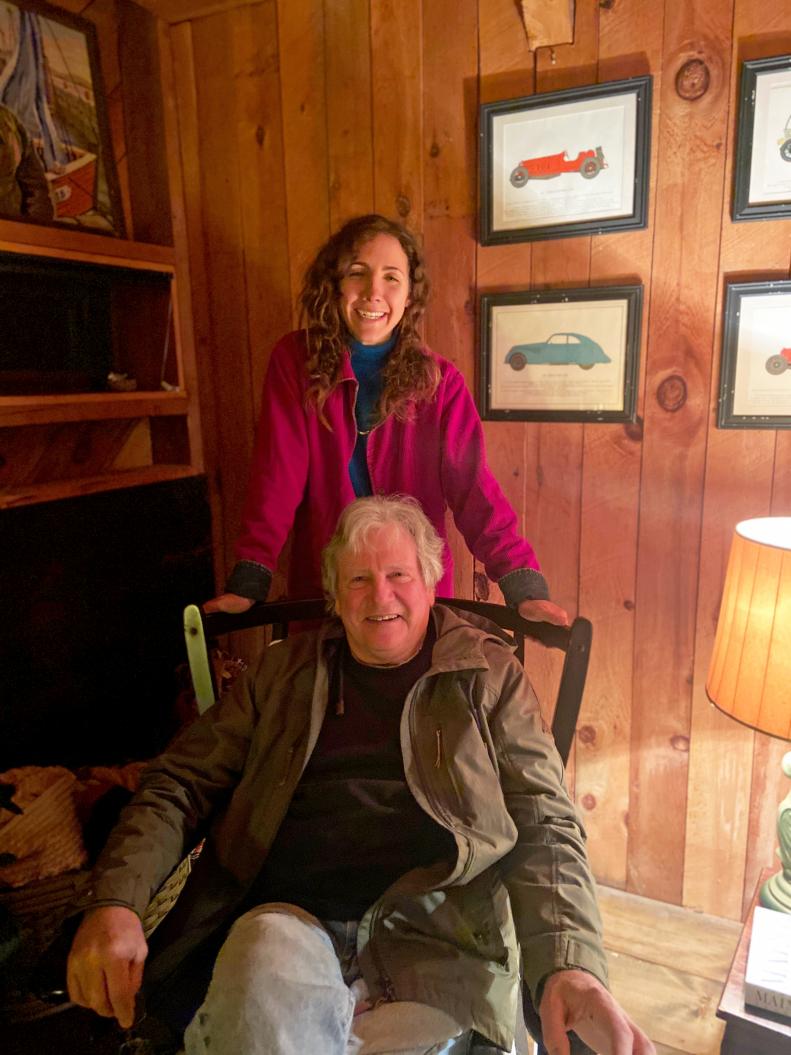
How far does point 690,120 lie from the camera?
1643 mm

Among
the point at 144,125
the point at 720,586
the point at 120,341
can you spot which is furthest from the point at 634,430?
the point at 144,125

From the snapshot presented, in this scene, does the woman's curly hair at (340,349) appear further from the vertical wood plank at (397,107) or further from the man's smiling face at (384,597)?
the man's smiling face at (384,597)

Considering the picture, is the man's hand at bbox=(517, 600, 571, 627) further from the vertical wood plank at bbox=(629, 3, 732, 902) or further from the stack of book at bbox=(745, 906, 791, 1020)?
the stack of book at bbox=(745, 906, 791, 1020)

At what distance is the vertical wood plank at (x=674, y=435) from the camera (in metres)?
1.64

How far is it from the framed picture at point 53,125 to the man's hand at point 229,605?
1216mm

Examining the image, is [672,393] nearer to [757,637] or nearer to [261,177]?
[757,637]

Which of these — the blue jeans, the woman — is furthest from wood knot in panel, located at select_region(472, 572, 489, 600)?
the blue jeans

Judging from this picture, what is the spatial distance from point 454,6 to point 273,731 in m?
1.76

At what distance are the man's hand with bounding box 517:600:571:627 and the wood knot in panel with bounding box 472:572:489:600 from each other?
0.55 meters

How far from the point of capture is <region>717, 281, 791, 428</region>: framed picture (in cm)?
162

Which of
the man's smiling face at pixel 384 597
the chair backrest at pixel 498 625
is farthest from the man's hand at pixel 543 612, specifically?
the man's smiling face at pixel 384 597

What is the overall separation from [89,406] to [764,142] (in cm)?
176

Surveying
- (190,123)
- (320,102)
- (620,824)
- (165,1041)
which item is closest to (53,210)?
(190,123)

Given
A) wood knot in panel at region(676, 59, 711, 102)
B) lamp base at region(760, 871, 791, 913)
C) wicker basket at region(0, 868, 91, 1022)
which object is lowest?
wicker basket at region(0, 868, 91, 1022)
